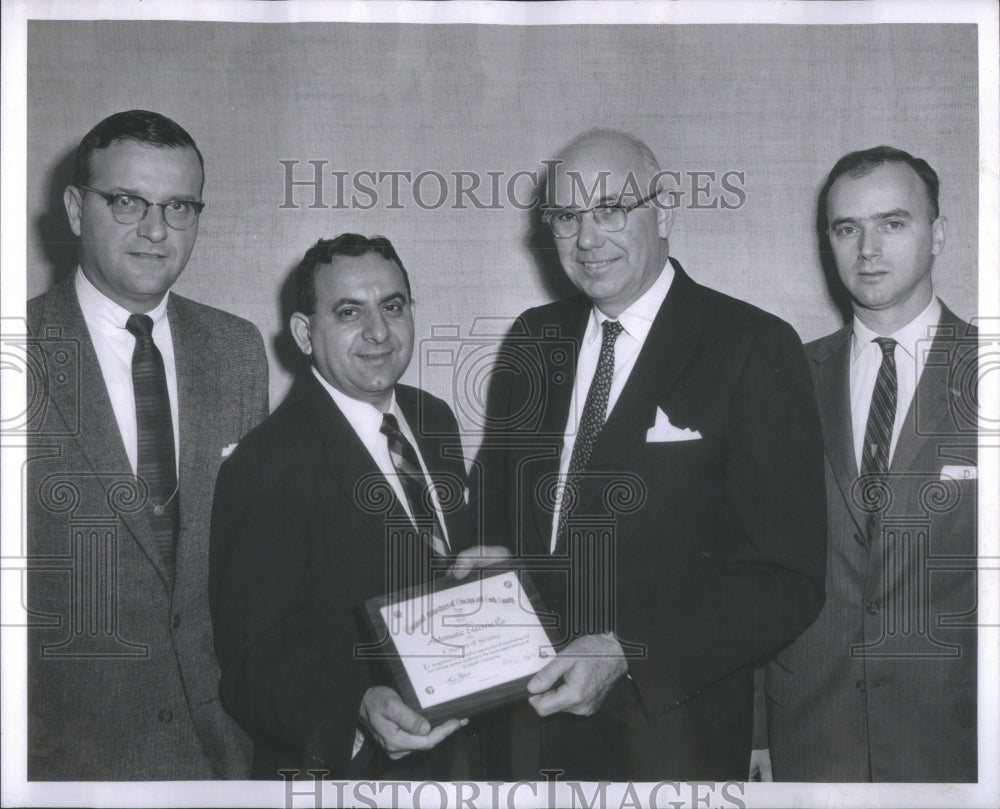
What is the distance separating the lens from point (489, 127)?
2.02m

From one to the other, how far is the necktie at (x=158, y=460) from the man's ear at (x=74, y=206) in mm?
252

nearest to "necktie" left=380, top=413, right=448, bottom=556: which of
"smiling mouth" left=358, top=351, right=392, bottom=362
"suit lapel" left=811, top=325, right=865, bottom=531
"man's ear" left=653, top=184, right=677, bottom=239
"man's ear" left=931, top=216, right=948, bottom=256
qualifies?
"smiling mouth" left=358, top=351, right=392, bottom=362

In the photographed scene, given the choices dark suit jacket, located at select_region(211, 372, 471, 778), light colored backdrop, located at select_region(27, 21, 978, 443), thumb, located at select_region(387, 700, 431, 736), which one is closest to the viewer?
thumb, located at select_region(387, 700, 431, 736)

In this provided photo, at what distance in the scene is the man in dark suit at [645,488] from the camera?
74.5 inches

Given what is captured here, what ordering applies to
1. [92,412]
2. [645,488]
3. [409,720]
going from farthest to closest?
[92,412] < [645,488] < [409,720]

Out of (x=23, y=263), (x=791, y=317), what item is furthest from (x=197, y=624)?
(x=791, y=317)

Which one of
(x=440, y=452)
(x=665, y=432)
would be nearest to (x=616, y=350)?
(x=665, y=432)

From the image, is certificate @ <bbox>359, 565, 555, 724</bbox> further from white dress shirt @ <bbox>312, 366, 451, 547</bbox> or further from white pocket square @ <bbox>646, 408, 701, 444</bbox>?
white pocket square @ <bbox>646, 408, 701, 444</bbox>

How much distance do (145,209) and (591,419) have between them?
111 centimetres

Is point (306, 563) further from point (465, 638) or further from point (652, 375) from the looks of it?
point (652, 375)

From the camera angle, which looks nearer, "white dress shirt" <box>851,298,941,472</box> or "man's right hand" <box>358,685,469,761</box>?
"man's right hand" <box>358,685,469,761</box>

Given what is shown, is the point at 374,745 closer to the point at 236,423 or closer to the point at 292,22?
the point at 236,423

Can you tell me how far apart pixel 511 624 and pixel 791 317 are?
93cm

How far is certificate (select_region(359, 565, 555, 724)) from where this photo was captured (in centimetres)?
184
